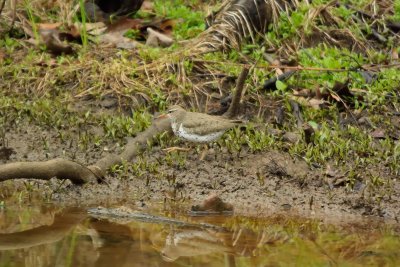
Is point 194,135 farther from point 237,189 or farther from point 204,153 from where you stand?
point 237,189

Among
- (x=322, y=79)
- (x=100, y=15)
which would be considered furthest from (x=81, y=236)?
(x=100, y=15)

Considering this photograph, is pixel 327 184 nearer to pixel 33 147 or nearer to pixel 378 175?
pixel 378 175

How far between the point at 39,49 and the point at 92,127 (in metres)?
1.93

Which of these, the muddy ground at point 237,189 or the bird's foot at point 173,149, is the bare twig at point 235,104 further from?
the bird's foot at point 173,149

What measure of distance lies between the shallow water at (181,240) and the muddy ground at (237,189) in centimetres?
28

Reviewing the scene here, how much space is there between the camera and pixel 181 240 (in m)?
6.51

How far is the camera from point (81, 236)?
660 centimetres

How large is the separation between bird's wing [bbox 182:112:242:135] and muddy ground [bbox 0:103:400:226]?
346 millimetres

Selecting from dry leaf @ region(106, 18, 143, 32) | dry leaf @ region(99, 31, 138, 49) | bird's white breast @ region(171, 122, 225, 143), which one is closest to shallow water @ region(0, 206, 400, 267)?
bird's white breast @ region(171, 122, 225, 143)

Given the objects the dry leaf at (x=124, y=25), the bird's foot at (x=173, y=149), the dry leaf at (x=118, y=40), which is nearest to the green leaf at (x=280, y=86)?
the bird's foot at (x=173, y=149)

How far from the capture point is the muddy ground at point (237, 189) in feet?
24.7

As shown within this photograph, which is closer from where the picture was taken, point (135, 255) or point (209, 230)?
point (135, 255)

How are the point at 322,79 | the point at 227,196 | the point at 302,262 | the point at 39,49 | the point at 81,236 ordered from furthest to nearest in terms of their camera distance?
the point at 39,49 → the point at 322,79 → the point at 227,196 → the point at 81,236 → the point at 302,262

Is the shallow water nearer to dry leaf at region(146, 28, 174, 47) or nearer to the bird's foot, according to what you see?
the bird's foot
